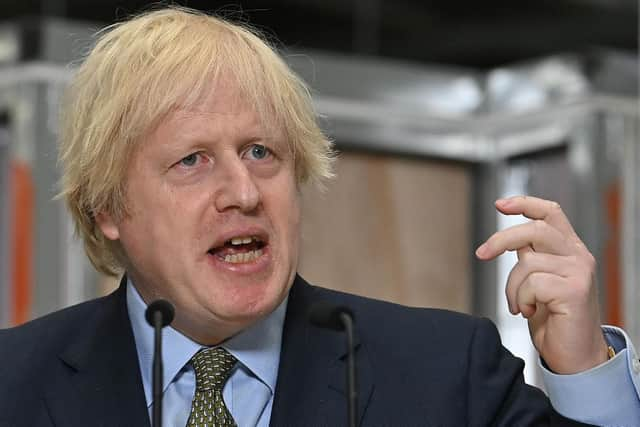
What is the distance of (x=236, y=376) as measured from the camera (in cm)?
212

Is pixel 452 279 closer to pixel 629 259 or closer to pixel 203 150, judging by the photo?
pixel 629 259

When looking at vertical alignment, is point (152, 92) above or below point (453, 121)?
below

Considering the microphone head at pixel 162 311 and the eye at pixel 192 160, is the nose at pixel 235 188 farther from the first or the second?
the microphone head at pixel 162 311

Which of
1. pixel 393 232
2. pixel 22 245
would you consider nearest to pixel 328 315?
pixel 22 245

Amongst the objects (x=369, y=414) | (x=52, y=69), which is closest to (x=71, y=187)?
(x=369, y=414)

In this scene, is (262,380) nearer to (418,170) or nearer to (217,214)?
(217,214)

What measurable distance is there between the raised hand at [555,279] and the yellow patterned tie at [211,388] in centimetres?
47

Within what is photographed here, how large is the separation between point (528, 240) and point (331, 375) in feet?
1.40

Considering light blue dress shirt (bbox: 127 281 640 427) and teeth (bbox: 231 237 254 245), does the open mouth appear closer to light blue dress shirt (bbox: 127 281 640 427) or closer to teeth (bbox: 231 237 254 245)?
teeth (bbox: 231 237 254 245)

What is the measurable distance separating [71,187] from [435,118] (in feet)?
7.09

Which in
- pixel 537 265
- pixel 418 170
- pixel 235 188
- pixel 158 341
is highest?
pixel 418 170

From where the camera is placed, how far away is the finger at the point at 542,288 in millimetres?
1923

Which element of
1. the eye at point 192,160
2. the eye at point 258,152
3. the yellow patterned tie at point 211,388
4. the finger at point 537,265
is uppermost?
the eye at point 258,152

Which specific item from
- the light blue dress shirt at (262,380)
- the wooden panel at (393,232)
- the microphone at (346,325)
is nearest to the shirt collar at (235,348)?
Result: the light blue dress shirt at (262,380)
